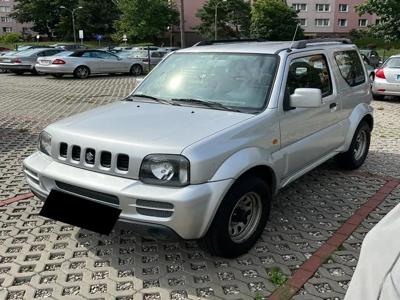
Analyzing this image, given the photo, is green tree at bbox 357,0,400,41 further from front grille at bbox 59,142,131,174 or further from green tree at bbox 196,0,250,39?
green tree at bbox 196,0,250,39

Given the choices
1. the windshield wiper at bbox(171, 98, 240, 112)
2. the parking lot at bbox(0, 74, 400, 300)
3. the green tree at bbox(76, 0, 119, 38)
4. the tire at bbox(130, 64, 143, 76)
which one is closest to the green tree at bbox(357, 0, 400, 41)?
the tire at bbox(130, 64, 143, 76)

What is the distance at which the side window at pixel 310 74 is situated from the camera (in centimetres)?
437

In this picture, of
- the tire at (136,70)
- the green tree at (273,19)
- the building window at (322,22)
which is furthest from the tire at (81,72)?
the building window at (322,22)

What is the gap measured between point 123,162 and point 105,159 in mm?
170

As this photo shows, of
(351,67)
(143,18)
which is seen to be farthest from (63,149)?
(143,18)

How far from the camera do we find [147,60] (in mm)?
25016

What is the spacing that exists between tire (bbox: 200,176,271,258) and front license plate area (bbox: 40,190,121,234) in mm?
737

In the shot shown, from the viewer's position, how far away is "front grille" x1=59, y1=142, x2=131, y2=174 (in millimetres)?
3318

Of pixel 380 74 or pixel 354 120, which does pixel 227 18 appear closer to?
pixel 380 74

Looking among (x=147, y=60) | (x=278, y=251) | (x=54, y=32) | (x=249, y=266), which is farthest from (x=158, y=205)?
(x=54, y=32)

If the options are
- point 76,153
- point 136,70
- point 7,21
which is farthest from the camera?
point 7,21

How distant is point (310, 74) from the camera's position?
185 inches

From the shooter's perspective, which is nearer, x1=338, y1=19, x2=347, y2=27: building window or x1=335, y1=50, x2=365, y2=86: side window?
x1=335, y1=50, x2=365, y2=86: side window

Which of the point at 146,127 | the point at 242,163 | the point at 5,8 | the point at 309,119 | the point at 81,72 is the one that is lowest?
the point at 81,72
